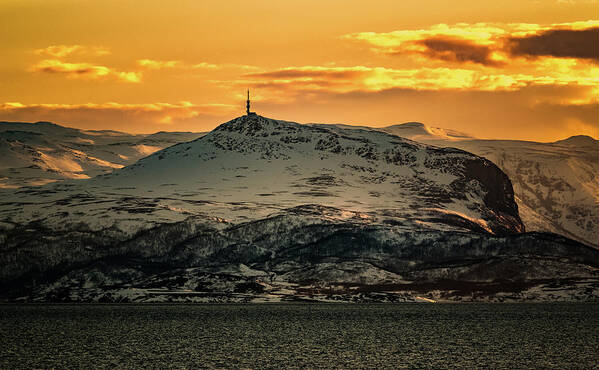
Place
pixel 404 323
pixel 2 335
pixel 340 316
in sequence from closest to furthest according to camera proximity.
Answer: pixel 2 335, pixel 404 323, pixel 340 316

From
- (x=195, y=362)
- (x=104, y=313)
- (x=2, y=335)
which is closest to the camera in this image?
(x=195, y=362)

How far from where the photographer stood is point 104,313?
6398 inches

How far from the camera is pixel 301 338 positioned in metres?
109

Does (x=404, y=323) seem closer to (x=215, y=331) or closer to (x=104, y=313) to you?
(x=215, y=331)

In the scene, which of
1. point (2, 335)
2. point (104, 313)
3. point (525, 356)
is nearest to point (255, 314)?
point (104, 313)

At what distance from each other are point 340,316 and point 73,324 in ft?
143

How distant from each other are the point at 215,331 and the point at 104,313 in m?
49.6

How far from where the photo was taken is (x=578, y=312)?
158 metres

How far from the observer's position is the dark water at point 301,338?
3413 inches

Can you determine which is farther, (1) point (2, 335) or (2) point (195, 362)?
(1) point (2, 335)

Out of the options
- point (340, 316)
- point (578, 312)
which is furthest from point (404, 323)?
point (578, 312)

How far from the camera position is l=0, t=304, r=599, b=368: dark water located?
284 ft

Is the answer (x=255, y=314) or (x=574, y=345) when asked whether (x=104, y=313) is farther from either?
(x=574, y=345)

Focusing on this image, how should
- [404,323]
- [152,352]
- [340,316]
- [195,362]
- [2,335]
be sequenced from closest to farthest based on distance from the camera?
1. [195,362]
2. [152,352]
3. [2,335]
4. [404,323]
5. [340,316]
